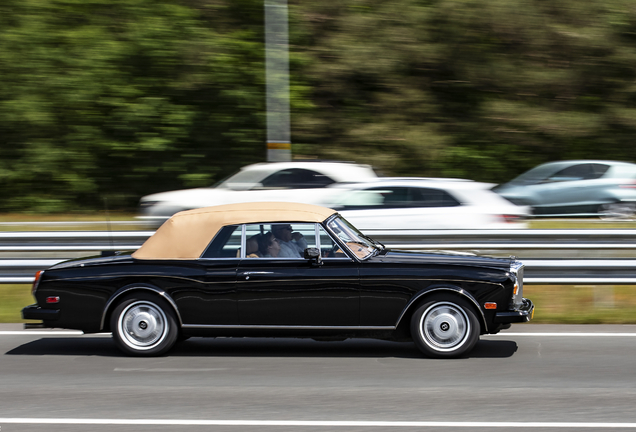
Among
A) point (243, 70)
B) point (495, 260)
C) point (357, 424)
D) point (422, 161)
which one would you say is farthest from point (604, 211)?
point (357, 424)

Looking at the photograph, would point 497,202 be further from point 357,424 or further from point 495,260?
point 357,424

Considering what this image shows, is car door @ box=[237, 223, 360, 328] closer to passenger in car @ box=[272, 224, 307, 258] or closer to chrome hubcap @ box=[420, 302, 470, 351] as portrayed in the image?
passenger in car @ box=[272, 224, 307, 258]

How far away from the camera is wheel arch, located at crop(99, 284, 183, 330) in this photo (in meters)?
7.12

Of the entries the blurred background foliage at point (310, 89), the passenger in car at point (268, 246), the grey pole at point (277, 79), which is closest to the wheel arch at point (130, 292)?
the passenger in car at point (268, 246)

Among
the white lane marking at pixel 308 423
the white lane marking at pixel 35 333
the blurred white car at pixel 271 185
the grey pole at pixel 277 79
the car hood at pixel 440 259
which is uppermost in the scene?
the grey pole at pixel 277 79

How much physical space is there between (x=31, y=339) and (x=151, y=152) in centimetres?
1509

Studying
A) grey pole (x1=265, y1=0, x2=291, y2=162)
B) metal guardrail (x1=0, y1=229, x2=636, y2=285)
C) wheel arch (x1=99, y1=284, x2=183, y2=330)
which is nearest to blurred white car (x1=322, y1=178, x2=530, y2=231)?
metal guardrail (x1=0, y1=229, x2=636, y2=285)

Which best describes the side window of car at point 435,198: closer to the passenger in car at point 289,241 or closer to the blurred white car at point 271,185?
the blurred white car at point 271,185

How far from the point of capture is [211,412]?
5.48 metres

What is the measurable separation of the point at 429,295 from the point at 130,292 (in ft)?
8.86

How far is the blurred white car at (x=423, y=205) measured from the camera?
12047 millimetres

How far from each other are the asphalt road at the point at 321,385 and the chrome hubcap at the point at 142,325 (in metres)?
0.19

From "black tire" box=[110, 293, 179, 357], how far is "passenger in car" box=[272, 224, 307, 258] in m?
1.18

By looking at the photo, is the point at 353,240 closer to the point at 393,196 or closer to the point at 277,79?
the point at 393,196
